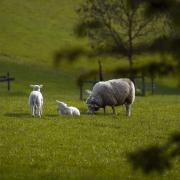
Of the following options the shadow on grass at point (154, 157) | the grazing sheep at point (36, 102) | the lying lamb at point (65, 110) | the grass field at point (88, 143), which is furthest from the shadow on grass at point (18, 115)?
the shadow on grass at point (154, 157)

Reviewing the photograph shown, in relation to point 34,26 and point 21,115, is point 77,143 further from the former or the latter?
point 34,26

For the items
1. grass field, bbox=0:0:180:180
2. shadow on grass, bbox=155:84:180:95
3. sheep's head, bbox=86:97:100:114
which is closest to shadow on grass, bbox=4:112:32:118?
grass field, bbox=0:0:180:180

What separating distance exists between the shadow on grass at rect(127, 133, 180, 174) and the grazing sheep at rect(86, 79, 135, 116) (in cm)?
2256

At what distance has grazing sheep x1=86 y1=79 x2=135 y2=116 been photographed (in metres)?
30.1

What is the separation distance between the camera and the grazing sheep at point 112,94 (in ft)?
98.7

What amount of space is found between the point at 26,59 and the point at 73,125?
50889 millimetres

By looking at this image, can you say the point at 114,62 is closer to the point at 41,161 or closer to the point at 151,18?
the point at 151,18

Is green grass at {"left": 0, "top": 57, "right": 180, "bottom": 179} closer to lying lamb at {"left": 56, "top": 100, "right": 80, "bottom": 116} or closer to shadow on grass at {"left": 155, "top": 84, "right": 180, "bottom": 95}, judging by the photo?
lying lamb at {"left": 56, "top": 100, "right": 80, "bottom": 116}

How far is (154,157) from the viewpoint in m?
7.21

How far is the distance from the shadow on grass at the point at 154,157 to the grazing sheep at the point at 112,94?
888 inches

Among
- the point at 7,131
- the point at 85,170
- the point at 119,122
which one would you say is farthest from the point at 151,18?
the point at 119,122

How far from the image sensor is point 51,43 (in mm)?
84625

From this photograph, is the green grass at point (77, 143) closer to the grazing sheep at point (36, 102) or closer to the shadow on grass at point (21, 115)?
the shadow on grass at point (21, 115)

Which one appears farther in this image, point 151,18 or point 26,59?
point 26,59
